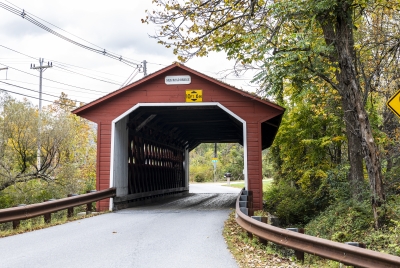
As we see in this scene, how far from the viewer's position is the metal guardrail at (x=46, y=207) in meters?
7.88

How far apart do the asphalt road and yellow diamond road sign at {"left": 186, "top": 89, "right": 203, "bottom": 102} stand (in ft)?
13.3

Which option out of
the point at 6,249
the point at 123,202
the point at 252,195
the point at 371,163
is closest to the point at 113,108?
the point at 123,202

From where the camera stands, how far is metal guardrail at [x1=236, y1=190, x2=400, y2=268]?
4062 mm

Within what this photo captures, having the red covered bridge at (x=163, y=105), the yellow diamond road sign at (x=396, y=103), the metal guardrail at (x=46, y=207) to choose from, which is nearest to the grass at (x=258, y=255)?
the yellow diamond road sign at (x=396, y=103)

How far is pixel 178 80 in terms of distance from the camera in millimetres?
12445

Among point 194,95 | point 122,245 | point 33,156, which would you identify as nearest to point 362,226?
point 122,245

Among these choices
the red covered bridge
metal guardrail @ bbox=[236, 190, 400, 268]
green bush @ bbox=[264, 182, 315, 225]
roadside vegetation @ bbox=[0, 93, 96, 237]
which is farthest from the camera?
roadside vegetation @ bbox=[0, 93, 96, 237]

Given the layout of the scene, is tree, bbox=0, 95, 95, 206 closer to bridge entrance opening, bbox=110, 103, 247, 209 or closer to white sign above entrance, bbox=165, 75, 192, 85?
bridge entrance opening, bbox=110, 103, 247, 209

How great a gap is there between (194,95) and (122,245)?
21.9 ft

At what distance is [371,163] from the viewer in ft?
25.8

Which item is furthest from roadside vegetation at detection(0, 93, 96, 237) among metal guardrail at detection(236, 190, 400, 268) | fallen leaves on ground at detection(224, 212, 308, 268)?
metal guardrail at detection(236, 190, 400, 268)

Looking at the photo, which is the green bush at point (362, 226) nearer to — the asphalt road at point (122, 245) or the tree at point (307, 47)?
the tree at point (307, 47)

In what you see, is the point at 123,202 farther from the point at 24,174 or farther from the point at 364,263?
the point at 364,263

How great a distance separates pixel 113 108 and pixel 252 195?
15.9 ft
